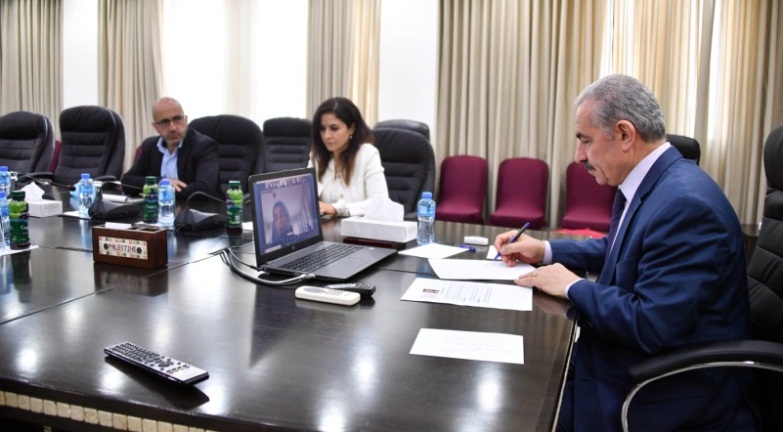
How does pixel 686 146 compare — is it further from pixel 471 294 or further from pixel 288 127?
pixel 288 127

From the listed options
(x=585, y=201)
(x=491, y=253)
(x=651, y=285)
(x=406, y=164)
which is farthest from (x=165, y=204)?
(x=585, y=201)

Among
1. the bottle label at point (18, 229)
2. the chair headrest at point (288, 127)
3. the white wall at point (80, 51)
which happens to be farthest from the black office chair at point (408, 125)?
the white wall at point (80, 51)

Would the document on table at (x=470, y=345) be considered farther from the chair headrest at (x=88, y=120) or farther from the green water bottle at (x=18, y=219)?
the chair headrest at (x=88, y=120)

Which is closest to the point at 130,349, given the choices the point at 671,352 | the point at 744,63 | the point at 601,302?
the point at 601,302

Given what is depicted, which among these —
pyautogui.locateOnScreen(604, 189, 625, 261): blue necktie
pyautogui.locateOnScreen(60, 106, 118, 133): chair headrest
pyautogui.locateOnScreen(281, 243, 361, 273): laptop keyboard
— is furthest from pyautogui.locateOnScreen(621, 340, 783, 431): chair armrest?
pyautogui.locateOnScreen(60, 106, 118, 133): chair headrest

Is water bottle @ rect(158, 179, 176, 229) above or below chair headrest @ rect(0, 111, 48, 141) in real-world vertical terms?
below

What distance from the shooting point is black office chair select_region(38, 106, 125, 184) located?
472 centimetres

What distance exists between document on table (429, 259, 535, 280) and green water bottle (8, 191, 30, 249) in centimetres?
133

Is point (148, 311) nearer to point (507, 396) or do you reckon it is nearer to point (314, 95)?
point (507, 396)

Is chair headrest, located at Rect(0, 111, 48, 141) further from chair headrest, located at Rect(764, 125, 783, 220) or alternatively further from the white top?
chair headrest, located at Rect(764, 125, 783, 220)

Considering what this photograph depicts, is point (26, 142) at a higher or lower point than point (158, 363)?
higher

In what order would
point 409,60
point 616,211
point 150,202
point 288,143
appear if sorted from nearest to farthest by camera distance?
point 616,211 → point 150,202 → point 288,143 → point 409,60

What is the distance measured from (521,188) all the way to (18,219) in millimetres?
3627

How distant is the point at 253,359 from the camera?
116cm
